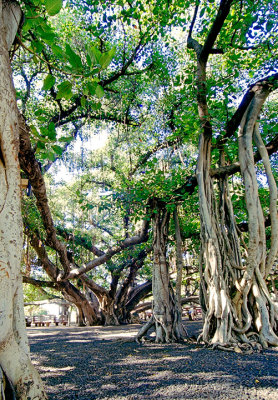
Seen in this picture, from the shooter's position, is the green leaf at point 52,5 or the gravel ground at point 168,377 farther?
the gravel ground at point 168,377

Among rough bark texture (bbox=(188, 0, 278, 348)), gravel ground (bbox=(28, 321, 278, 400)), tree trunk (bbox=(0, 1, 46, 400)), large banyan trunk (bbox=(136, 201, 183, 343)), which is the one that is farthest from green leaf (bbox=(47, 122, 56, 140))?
large banyan trunk (bbox=(136, 201, 183, 343))

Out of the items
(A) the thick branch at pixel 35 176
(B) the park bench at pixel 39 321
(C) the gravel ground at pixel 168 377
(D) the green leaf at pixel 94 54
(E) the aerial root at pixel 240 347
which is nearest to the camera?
(D) the green leaf at pixel 94 54

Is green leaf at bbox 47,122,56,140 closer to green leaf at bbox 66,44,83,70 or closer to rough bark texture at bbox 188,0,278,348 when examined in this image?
green leaf at bbox 66,44,83,70

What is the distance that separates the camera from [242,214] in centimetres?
550

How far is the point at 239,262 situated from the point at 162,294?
1.30 meters

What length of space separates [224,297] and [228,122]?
Answer: 2.47m

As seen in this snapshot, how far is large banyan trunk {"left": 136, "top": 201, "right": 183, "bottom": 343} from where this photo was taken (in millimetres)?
3914

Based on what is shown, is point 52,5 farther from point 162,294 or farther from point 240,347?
Answer: point 162,294

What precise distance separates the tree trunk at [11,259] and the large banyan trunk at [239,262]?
7.23 ft

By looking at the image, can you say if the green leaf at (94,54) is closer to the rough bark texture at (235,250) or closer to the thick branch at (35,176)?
the thick branch at (35,176)

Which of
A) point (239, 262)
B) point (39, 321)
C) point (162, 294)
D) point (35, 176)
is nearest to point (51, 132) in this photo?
point (35, 176)

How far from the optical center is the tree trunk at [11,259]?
1.20 m

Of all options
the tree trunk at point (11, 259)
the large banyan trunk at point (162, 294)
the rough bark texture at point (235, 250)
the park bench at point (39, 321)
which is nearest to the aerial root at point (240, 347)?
the rough bark texture at point (235, 250)

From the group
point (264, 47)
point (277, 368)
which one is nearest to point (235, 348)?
point (277, 368)
